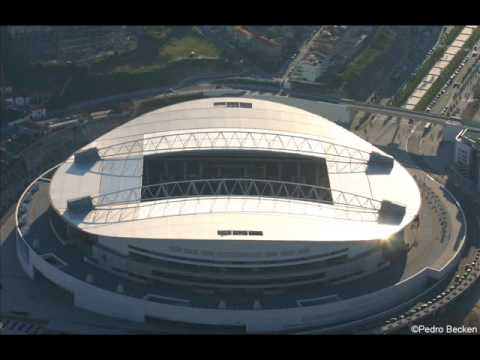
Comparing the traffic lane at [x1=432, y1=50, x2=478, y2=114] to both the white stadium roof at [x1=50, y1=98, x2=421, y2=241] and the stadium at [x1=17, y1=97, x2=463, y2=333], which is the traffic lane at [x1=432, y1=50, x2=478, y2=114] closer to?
the white stadium roof at [x1=50, y1=98, x2=421, y2=241]

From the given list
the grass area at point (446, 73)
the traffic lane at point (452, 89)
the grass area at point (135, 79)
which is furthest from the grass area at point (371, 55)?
the grass area at point (135, 79)

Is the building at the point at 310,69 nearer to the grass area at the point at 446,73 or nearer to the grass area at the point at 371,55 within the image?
the grass area at the point at 371,55

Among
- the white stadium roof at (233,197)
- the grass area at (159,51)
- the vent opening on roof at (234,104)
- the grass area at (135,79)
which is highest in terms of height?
the vent opening on roof at (234,104)

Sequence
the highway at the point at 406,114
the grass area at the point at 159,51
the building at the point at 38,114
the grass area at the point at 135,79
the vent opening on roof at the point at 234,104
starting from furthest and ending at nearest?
the grass area at the point at 159,51 → the grass area at the point at 135,79 → the building at the point at 38,114 → the highway at the point at 406,114 → the vent opening on roof at the point at 234,104

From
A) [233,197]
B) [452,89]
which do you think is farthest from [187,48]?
[233,197]

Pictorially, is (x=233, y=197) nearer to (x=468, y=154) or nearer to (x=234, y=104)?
(x=234, y=104)

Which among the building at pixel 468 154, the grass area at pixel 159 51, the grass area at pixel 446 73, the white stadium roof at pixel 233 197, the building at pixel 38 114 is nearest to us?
the white stadium roof at pixel 233 197
